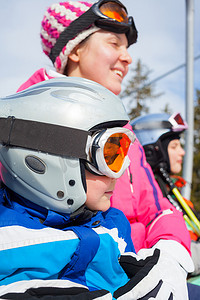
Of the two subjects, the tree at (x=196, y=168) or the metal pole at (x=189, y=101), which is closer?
the metal pole at (x=189, y=101)

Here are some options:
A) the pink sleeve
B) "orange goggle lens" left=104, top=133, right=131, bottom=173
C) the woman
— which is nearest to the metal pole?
the woman

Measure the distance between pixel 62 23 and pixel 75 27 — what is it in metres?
0.11

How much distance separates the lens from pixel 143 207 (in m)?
1.91

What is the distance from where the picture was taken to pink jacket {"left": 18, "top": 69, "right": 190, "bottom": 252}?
5.52 feet

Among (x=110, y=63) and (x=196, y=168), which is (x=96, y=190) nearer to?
(x=110, y=63)

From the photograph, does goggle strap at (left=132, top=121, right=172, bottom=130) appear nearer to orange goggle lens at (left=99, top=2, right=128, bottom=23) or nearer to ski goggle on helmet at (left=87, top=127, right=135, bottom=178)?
orange goggle lens at (left=99, top=2, right=128, bottom=23)

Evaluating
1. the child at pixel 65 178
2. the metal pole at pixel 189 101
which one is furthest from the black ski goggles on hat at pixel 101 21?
the metal pole at pixel 189 101

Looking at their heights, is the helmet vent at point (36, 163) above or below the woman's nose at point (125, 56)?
below

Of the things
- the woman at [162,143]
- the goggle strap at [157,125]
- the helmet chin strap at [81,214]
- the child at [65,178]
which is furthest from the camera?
the goggle strap at [157,125]

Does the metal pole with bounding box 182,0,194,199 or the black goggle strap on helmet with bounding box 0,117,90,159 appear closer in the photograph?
the black goggle strap on helmet with bounding box 0,117,90,159

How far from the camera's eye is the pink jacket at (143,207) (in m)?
Answer: 1.68

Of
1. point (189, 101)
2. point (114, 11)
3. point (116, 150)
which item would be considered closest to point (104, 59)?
point (114, 11)

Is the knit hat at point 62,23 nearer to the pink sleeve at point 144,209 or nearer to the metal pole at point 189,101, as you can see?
the pink sleeve at point 144,209

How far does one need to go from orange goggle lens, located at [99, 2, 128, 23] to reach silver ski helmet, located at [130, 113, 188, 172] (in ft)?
5.59
